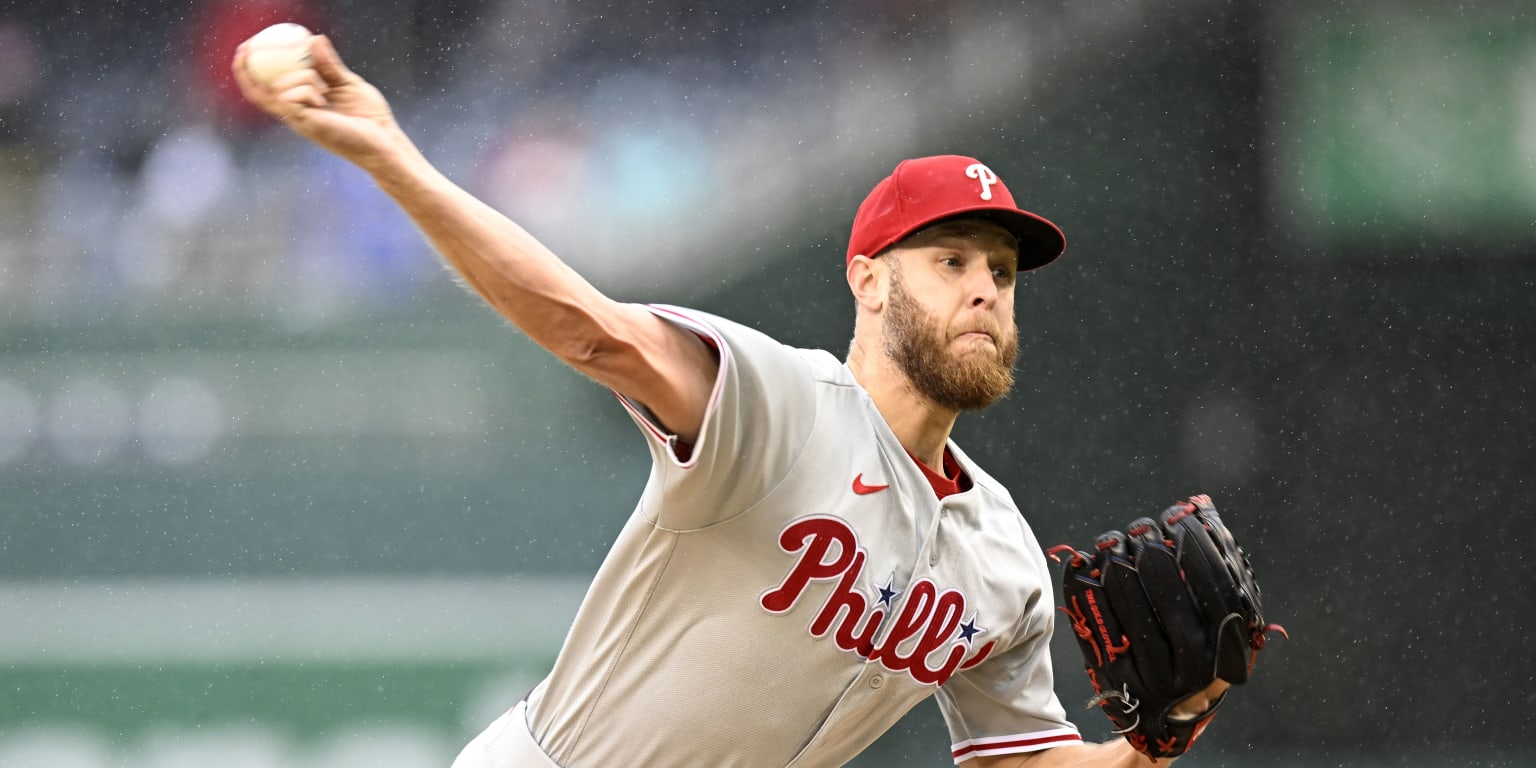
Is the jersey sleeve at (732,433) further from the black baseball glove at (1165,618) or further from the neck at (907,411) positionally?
the black baseball glove at (1165,618)

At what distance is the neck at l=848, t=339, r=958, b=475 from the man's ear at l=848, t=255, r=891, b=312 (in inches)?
3.1

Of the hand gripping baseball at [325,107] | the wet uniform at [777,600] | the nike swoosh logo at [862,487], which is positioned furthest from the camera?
the nike swoosh logo at [862,487]

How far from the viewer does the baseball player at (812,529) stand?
4.21ft

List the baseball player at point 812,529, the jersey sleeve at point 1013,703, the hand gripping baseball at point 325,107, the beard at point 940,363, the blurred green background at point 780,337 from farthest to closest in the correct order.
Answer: the blurred green background at point 780,337 < the jersey sleeve at point 1013,703 < the beard at point 940,363 < the baseball player at point 812,529 < the hand gripping baseball at point 325,107

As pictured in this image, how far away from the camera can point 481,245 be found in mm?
1104

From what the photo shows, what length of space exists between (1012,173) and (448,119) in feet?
5.54

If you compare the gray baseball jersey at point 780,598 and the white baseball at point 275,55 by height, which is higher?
the white baseball at point 275,55

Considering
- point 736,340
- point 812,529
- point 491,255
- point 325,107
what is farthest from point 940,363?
point 325,107

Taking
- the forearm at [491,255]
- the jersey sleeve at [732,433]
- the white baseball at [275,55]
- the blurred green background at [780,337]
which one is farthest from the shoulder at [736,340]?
the blurred green background at [780,337]

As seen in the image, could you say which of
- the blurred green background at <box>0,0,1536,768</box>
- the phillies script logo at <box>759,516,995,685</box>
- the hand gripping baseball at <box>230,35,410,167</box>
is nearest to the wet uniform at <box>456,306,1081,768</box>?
the phillies script logo at <box>759,516,995,685</box>

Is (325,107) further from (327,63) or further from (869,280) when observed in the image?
(869,280)

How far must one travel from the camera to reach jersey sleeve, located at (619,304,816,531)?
1.29 m

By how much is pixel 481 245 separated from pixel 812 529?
553 millimetres

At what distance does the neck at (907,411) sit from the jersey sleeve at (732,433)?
208mm
